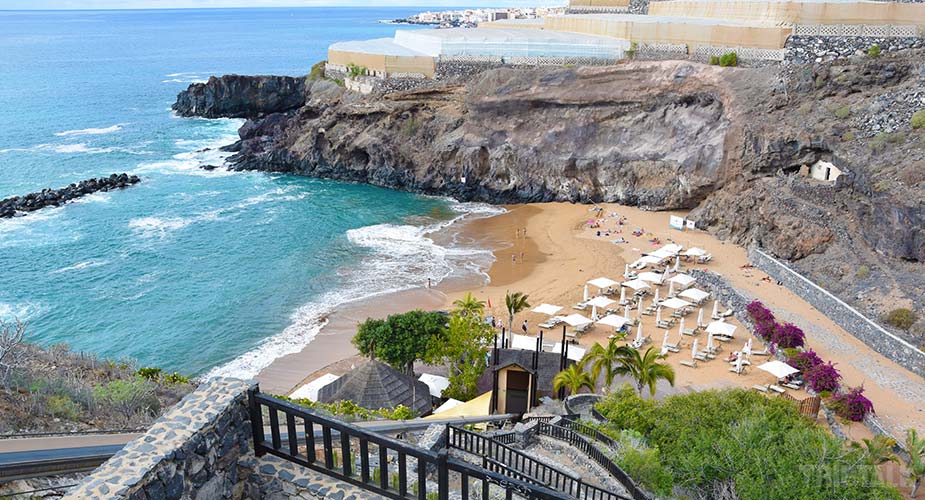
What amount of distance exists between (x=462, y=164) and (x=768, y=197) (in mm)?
22972

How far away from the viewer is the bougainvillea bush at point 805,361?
21297mm

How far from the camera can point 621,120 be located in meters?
46.8

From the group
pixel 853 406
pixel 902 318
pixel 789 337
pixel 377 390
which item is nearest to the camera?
pixel 853 406

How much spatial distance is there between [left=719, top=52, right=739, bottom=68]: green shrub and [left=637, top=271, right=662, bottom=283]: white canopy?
69.8ft

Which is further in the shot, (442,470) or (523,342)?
(523,342)

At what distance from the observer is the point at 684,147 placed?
44062 mm

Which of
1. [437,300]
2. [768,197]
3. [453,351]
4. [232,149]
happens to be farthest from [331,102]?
[453,351]

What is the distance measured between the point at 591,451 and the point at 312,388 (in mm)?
12484

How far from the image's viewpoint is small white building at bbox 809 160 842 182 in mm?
34969

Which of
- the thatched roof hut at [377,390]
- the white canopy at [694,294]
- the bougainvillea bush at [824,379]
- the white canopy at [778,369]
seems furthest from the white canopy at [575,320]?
the bougainvillea bush at [824,379]

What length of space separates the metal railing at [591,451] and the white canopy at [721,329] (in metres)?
13.3

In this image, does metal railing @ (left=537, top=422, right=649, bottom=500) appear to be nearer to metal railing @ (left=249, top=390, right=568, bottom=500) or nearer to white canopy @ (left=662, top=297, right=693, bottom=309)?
metal railing @ (left=249, top=390, right=568, bottom=500)

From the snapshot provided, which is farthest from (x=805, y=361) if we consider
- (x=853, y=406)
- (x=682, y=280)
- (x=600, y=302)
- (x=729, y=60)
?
(x=729, y=60)

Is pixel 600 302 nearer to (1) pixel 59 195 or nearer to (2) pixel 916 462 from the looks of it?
(2) pixel 916 462
